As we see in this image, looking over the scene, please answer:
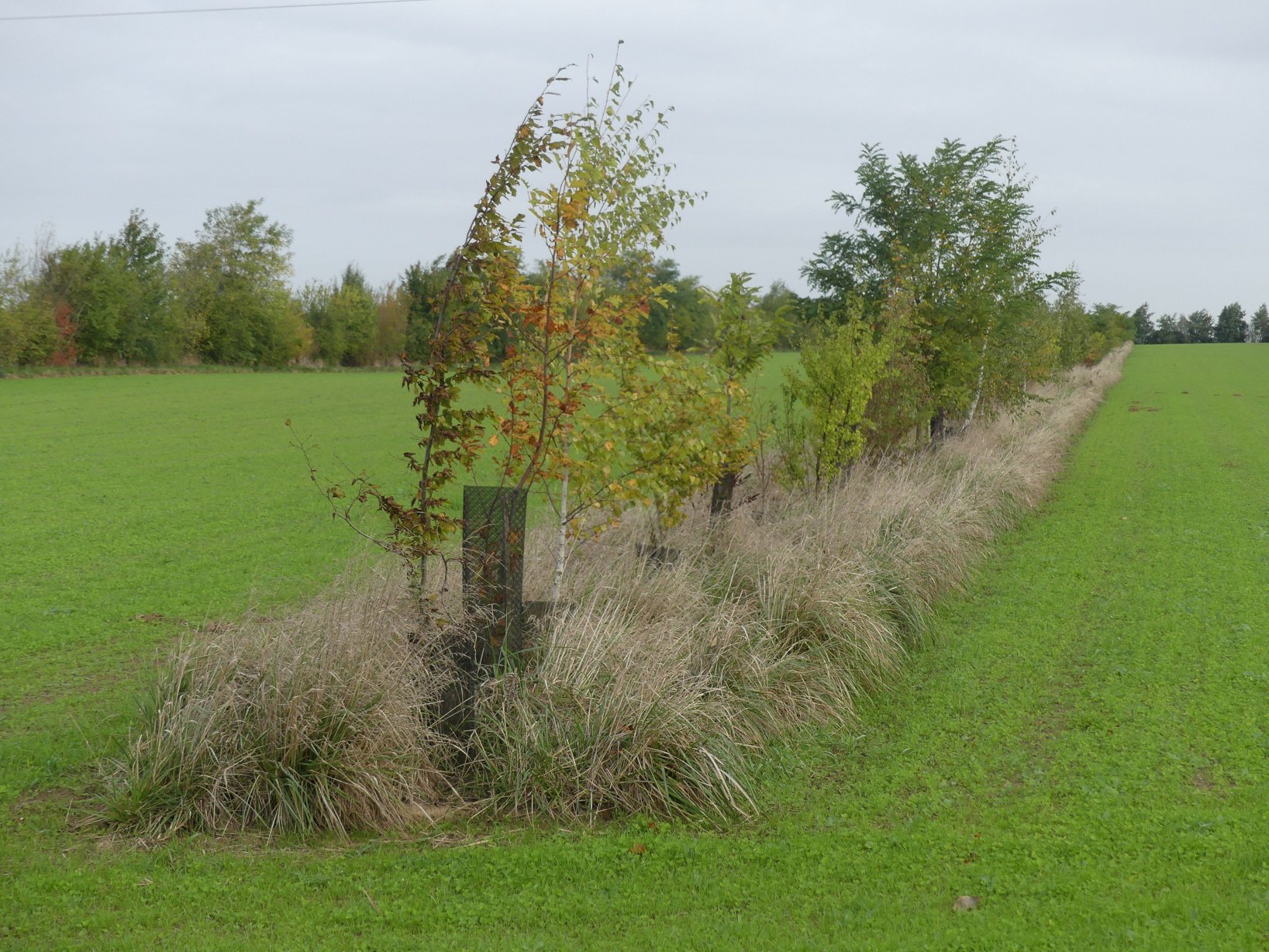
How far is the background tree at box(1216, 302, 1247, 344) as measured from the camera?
119938 millimetres

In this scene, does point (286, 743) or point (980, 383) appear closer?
point (286, 743)

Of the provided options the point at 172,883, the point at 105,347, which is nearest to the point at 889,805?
the point at 172,883

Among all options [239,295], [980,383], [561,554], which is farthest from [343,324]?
[561,554]

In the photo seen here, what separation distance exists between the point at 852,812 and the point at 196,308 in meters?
58.3

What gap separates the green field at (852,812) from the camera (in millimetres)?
4066

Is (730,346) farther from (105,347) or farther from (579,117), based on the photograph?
(105,347)

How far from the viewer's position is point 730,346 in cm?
1003

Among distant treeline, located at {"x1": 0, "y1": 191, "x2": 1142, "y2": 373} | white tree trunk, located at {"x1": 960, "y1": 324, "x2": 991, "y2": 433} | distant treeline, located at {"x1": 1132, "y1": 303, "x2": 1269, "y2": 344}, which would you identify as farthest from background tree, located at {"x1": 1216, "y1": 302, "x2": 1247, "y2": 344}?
white tree trunk, located at {"x1": 960, "y1": 324, "x2": 991, "y2": 433}

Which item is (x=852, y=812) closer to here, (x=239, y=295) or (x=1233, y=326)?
(x=239, y=295)

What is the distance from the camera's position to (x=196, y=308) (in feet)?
187

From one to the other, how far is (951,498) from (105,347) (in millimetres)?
42300

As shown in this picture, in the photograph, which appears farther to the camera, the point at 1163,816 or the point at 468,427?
the point at 468,427

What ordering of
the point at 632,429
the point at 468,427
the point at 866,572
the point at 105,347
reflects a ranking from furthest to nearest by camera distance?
the point at 105,347 < the point at 866,572 < the point at 632,429 < the point at 468,427

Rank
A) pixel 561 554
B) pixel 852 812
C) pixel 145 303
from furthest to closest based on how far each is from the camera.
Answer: pixel 145 303 → pixel 561 554 → pixel 852 812
